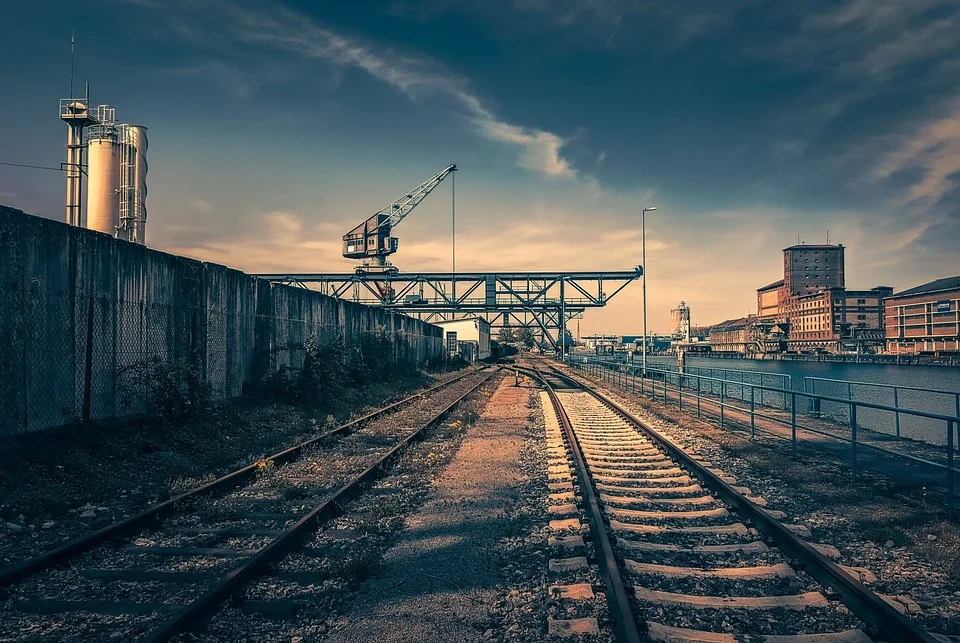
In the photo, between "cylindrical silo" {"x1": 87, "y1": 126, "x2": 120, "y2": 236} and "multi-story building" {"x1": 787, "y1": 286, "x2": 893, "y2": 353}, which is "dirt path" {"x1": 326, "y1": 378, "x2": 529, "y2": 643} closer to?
"cylindrical silo" {"x1": 87, "y1": 126, "x2": 120, "y2": 236}

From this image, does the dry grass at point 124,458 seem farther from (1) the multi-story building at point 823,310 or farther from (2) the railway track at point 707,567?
(1) the multi-story building at point 823,310

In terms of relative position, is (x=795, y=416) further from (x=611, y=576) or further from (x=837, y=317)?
(x=837, y=317)

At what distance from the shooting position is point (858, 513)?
745cm

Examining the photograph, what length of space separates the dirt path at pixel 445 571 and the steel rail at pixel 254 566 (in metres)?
0.95

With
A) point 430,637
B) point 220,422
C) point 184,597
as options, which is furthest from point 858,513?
point 220,422

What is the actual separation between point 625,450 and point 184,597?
8830 millimetres

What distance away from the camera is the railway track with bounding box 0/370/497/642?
4.36 meters

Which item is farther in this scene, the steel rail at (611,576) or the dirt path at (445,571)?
the dirt path at (445,571)

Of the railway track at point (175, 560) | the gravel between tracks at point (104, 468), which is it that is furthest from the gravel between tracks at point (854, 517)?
the gravel between tracks at point (104, 468)

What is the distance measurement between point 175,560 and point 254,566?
1069mm

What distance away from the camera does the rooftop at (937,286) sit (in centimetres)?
11600

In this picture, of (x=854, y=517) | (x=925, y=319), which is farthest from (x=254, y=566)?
(x=925, y=319)

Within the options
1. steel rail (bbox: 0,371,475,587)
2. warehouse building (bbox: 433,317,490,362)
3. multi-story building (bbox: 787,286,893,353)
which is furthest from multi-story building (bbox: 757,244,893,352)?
steel rail (bbox: 0,371,475,587)

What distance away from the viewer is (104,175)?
32.8m
